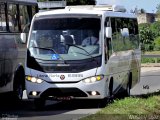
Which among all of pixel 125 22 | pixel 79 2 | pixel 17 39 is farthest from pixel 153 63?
pixel 79 2

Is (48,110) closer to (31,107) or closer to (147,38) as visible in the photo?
(31,107)

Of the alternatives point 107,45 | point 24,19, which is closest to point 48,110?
point 107,45

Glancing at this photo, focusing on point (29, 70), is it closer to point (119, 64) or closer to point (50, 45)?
point (50, 45)

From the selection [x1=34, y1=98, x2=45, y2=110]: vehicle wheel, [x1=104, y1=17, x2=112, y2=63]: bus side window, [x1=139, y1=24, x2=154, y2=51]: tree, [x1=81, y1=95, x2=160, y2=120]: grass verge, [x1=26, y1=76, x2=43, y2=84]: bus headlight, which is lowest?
[x1=139, y1=24, x2=154, y2=51]: tree

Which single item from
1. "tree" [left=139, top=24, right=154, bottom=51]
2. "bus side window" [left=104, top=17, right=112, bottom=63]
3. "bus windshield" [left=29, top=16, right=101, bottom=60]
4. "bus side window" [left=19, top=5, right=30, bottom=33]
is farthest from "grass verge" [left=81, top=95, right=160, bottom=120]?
"tree" [left=139, top=24, right=154, bottom=51]

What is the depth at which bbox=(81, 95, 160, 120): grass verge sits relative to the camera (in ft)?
40.5

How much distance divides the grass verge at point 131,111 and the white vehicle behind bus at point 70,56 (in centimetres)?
102

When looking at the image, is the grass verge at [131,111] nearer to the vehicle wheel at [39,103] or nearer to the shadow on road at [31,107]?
the shadow on road at [31,107]

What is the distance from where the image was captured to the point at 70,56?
50.4 ft

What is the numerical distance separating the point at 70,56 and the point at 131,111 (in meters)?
2.77

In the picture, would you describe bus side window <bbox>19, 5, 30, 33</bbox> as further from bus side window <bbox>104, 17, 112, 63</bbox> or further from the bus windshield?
bus side window <bbox>104, 17, 112, 63</bbox>

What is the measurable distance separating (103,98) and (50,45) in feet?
6.60

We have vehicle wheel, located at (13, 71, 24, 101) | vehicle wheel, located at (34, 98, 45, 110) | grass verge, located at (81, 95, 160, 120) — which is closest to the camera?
grass verge, located at (81, 95, 160, 120)

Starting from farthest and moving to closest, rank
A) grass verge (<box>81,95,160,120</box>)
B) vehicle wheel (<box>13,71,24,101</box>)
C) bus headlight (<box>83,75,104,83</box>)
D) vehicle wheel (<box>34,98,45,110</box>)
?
vehicle wheel (<box>13,71,24,101</box>) < vehicle wheel (<box>34,98,45,110</box>) < bus headlight (<box>83,75,104,83</box>) < grass verge (<box>81,95,160,120</box>)
